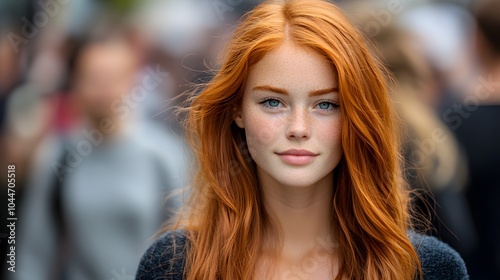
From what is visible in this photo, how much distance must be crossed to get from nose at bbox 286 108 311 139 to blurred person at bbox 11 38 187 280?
1.34 metres

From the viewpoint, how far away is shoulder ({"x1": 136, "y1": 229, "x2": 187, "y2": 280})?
2.22 meters

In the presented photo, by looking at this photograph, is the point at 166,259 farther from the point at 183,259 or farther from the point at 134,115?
the point at 134,115

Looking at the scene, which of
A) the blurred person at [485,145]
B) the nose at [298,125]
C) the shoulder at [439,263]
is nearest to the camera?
the nose at [298,125]

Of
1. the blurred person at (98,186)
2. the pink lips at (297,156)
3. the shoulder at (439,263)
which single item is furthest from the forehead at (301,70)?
the blurred person at (98,186)

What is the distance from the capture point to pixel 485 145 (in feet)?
10.7

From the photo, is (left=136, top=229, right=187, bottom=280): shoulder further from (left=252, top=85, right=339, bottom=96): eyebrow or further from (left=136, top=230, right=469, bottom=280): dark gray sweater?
(left=252, top=85, right=339, bottom=96): eyebrow

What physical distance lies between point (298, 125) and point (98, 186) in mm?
1500

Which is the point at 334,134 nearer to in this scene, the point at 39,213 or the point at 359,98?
the point at 359,98

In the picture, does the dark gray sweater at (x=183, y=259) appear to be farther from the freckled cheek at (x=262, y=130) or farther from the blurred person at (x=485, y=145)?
the blurred person at (x=485, y=145)

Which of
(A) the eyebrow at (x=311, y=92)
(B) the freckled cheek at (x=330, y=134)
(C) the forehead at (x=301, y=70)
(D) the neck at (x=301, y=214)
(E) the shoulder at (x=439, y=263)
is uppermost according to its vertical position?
(C) the forehead at (x=301, y=70)

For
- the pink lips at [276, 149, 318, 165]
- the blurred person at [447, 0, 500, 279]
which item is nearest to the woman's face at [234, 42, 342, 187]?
the pink lips at [276, 149, 318, 165]

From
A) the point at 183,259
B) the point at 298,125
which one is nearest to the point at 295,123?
the point at 298,125

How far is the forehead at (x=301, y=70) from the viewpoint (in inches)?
80.1

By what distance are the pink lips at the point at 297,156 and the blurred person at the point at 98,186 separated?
4.34ft
